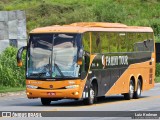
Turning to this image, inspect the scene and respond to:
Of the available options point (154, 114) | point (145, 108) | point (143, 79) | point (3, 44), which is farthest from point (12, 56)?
point (154, 114)

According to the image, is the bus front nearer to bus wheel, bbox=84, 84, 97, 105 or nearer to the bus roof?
the bus roof

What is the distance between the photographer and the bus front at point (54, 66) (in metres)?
25.8

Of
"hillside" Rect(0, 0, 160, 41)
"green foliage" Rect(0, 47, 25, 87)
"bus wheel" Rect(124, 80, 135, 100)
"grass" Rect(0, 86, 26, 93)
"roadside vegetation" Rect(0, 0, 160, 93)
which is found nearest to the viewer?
"bus wheel" Rect(124, 80, 135, 100)

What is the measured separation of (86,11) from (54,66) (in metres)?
49.6

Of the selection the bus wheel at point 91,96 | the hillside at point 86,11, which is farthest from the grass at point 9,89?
the hillside at point 86,11

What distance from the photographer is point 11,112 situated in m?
22.5

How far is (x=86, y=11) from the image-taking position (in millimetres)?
75375

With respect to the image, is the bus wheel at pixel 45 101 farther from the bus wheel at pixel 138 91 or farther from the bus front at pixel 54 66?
the bus wheel at pixel 138 91

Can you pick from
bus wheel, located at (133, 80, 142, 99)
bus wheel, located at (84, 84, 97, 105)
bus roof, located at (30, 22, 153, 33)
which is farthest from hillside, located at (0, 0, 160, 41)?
bus wheel, located at (84, 84, 97, 105)

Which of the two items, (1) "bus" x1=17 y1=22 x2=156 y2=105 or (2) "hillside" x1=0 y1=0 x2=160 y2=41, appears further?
(2) "hillside" x1=0 y1=0 x2=160 y2=41

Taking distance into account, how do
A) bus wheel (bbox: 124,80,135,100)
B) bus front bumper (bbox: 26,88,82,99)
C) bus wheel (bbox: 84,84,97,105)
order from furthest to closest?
bus wheel (bbox: 124,80,135,100) → bus wheel (bbox: 84,84,97,105) → bus front bumper (bbox: 26,88,82,99)

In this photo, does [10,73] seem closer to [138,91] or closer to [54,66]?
[138,91]

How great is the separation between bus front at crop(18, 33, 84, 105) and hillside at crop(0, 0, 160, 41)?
140 ft

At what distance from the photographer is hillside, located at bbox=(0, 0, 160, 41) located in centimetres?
7362
